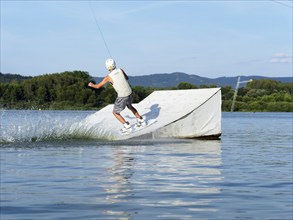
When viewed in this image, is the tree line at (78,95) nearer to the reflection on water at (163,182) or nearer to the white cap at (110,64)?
the white cap at (110,64)

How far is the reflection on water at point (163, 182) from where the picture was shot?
6.98 metres

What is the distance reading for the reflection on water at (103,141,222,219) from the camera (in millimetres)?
6980

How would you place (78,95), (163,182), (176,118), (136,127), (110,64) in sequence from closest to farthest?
(163,182)
(110,64)
(136,127)
(176,118)
(78,95)

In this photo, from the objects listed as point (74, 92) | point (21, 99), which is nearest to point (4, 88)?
point (21, 99)

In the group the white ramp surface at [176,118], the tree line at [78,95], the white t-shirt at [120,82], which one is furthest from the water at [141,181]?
the tree line at [78,95]

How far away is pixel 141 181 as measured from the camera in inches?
358

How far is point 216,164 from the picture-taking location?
11766 millimetres

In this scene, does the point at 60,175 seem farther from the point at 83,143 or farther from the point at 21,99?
the point at 21,99

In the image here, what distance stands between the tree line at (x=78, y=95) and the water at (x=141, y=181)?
53481 mm

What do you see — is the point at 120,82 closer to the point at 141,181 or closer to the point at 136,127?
the point at 136,127

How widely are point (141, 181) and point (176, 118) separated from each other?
29.9 feet

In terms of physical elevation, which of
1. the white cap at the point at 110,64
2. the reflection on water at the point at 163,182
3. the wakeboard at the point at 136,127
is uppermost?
the white cap at the point at 110,64

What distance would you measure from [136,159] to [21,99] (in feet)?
290

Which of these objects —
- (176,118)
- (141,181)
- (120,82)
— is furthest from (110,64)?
(141,181)
